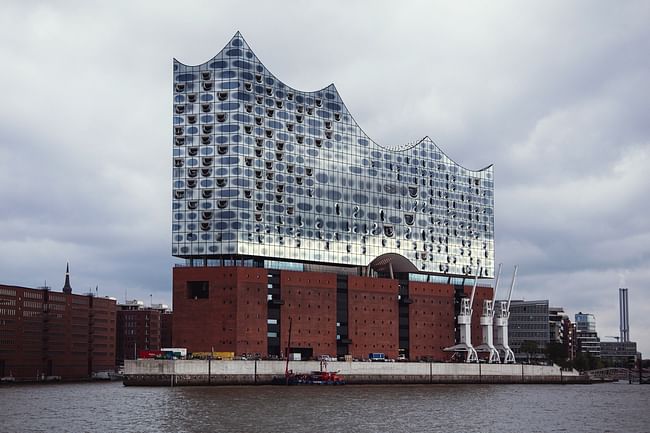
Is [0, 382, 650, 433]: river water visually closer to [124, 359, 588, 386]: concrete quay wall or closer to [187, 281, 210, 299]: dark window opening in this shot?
[124, 359, 588, 386]: concrete quay wall

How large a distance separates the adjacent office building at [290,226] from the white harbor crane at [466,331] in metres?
A: 2.15

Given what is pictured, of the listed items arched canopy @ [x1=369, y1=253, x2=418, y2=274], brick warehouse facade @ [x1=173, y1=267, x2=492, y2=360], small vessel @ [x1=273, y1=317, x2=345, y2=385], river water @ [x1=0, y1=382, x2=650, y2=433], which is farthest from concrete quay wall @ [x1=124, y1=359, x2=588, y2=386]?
arched canopy @ [x1=369, y1=253, x2=418, y2=274]

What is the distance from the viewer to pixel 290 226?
14725cm

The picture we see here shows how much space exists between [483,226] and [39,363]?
88.4 m

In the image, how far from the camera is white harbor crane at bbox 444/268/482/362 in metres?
166

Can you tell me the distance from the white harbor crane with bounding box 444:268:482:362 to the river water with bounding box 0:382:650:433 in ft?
127

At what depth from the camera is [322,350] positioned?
5802 inches

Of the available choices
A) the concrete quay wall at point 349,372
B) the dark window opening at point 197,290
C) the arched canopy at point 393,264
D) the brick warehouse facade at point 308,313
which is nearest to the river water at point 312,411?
the concrete quay wall at point 349,372

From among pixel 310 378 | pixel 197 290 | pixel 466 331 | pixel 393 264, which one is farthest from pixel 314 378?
pixel 466 331

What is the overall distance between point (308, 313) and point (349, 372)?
10351 mm

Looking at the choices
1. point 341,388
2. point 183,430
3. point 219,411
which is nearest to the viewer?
point 183,430

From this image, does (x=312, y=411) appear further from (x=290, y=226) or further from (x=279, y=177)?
(x=279, y=177)

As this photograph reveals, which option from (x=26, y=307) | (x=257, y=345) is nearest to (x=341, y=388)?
(x=257, y=345)

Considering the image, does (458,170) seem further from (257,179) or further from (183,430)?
(183,430)
